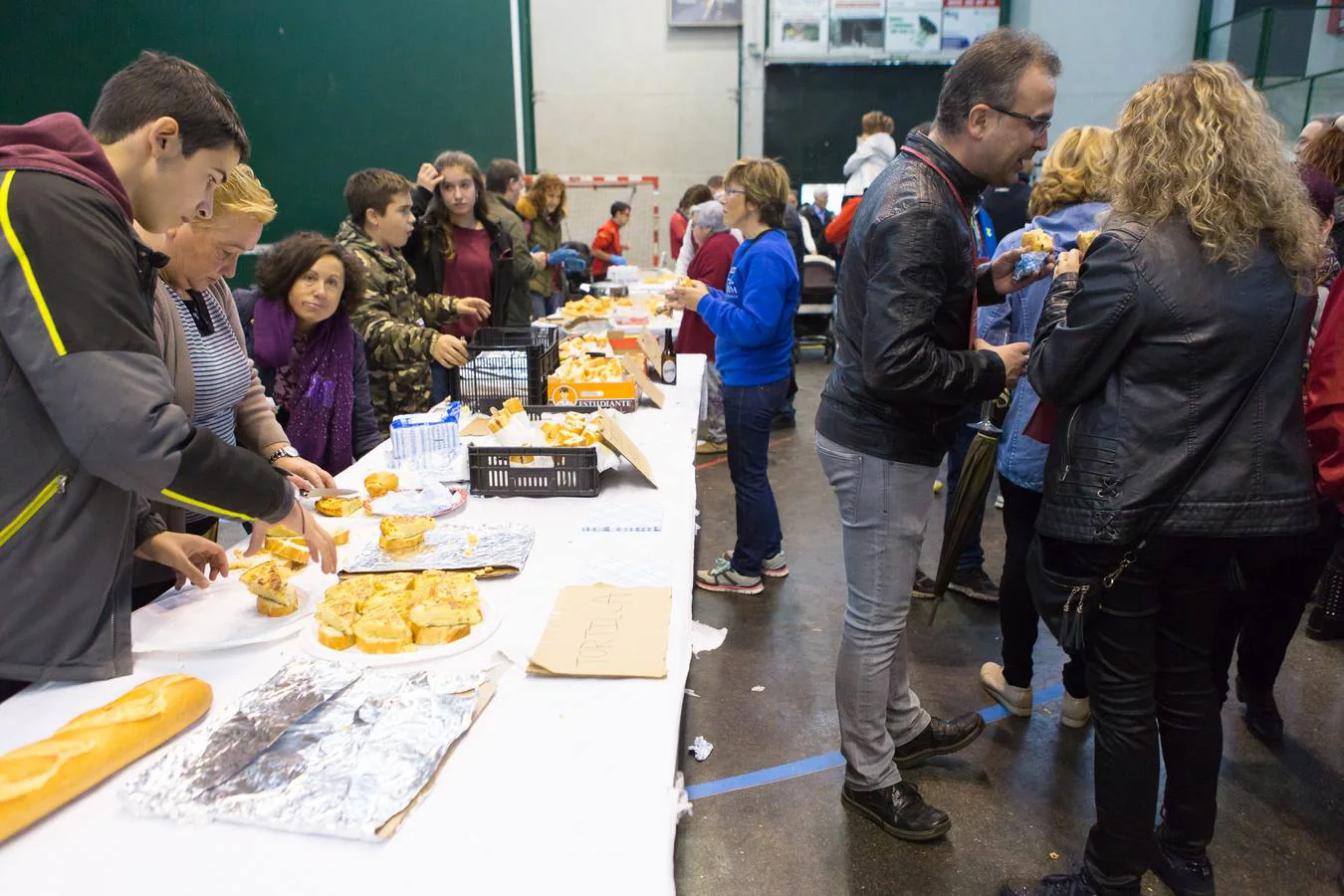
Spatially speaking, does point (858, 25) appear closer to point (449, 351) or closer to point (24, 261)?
point (449, 351)

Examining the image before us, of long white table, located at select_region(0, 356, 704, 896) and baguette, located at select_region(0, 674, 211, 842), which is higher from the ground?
baguette, located at select_region(0, 674, 211, 842)

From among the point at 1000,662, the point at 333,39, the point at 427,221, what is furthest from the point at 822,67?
the point at 1000,662

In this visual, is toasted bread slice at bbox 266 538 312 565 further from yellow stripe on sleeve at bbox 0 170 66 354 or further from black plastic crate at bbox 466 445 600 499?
yellow stripe on sleeve at bbox 0 170 66 354

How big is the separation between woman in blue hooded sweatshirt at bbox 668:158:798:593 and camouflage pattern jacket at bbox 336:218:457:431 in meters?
1.05

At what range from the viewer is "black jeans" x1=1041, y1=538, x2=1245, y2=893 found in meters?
1.69

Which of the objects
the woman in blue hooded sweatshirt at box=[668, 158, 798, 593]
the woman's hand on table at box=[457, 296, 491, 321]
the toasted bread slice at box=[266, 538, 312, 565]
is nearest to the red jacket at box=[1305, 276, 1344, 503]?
the woman in blue hooded sweatshirt at box=[668, 158, 798, 593]

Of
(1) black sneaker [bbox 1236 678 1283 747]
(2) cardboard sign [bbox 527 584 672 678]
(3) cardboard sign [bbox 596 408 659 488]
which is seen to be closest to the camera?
(2) cardboard sign [bbox 527 584 672 678]

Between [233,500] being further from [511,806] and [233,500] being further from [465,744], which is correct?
[511,806]

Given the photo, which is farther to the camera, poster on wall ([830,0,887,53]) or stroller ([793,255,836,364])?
poster on wall ([830,0,887,53])

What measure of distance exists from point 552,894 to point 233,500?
734 millimetres

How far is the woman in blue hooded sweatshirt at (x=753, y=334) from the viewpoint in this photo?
330cm

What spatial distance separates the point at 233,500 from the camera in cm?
126

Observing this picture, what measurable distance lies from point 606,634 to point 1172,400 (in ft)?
3.66

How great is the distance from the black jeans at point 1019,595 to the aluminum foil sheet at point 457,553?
1521 millimetres
